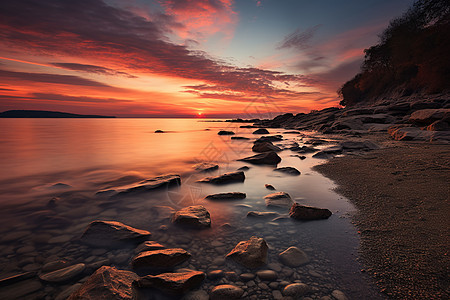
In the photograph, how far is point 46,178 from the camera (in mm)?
6098

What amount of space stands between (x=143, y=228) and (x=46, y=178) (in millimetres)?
5240

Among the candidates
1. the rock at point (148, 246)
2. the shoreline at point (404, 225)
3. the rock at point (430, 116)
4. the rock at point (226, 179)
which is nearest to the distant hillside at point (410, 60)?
the rock at point (430, 116)

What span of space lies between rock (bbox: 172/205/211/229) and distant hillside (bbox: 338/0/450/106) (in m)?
35.1

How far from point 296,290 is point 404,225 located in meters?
1.79

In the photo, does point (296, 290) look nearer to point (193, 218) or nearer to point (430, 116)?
point (193, 218)

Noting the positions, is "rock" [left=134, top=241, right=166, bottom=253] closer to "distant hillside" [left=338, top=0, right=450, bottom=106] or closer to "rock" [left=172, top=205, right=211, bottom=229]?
"rock" [left=172, top=205, right=211, bottom=229]

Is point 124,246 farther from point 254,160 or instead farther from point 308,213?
point 254,160

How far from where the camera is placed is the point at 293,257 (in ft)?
6.87

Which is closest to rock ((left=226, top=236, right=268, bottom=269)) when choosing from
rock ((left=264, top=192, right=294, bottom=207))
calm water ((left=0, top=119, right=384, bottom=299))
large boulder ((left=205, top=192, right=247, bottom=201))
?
calm water ((left=0, top=119, right=384, bottom=299))

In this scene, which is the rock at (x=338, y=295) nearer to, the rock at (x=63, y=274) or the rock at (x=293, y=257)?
the rock at (x=293, y=257)

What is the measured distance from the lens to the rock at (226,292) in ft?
5.44

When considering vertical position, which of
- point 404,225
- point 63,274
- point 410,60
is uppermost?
point 410,60

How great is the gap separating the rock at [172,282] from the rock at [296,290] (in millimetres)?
762

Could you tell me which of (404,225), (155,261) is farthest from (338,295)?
(155,261)
